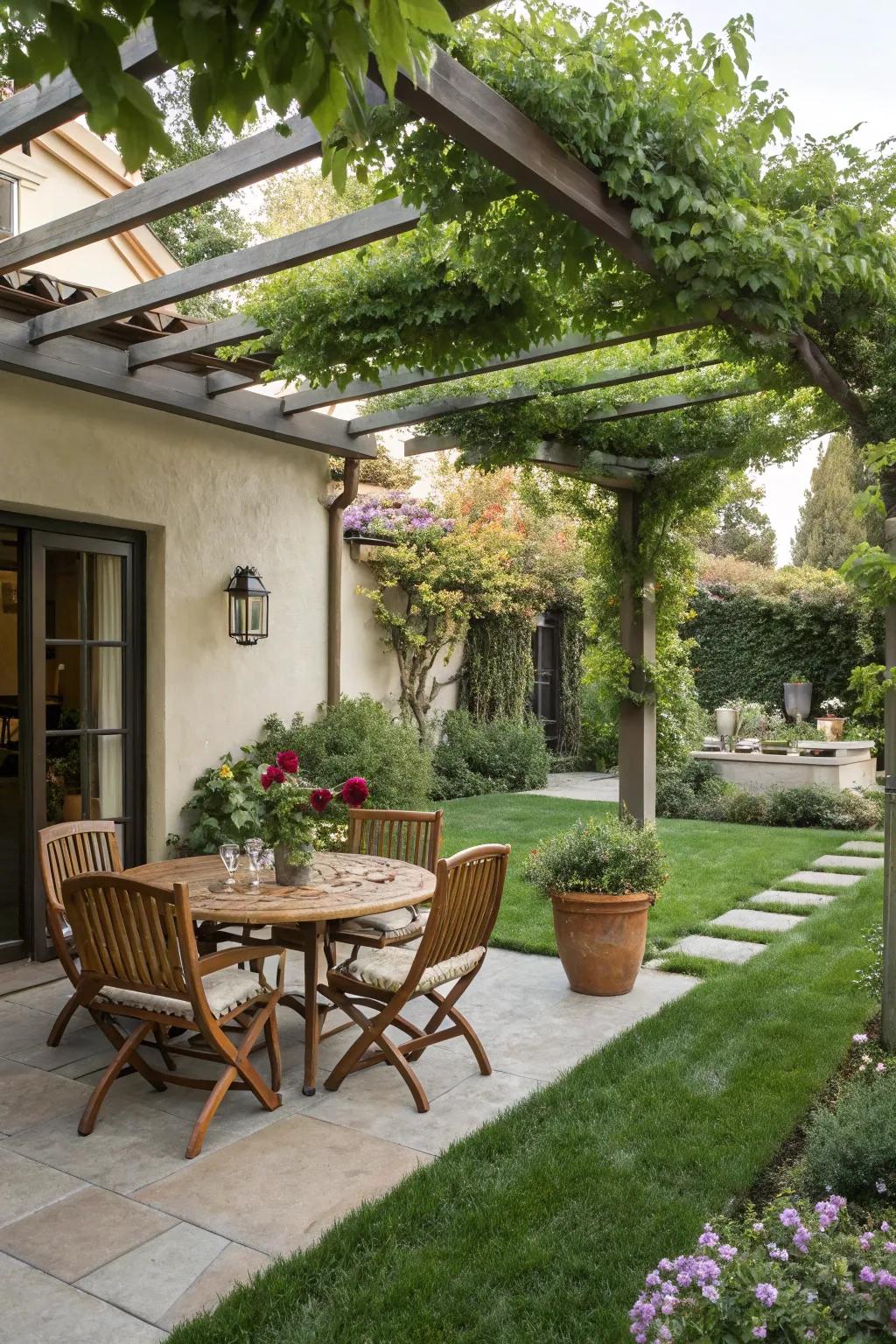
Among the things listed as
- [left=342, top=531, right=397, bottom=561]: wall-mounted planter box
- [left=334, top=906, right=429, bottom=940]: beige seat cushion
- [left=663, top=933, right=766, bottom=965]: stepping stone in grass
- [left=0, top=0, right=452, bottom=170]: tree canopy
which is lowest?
[left=663, top=933, right=766, bottom=965]: stepping stone in grass

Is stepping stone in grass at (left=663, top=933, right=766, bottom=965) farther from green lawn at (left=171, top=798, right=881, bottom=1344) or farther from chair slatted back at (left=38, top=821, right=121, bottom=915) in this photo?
chair slatted back at (left=38, top=821, right=121, bottom=915)

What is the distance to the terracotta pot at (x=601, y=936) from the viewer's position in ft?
15.2

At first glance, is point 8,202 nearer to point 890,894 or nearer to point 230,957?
point 230,957

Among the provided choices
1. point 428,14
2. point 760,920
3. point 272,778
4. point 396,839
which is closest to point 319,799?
point 272,778

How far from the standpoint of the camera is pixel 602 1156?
10.1 feet

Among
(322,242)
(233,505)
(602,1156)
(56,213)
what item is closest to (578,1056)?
(602,1156)

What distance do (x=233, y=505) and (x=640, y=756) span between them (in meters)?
3.35

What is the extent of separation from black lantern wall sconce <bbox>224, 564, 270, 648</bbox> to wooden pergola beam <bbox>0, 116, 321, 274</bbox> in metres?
2.54

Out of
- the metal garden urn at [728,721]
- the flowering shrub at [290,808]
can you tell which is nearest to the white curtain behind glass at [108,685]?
the flowering shrub at [290,808]

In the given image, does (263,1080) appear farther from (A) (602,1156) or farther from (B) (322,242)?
(B) (322,242)

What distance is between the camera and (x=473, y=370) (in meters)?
4.91

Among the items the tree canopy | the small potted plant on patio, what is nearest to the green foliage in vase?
the small potted plant on patio

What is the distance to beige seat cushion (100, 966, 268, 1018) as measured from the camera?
334 centimetres

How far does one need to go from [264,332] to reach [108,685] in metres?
2.28
